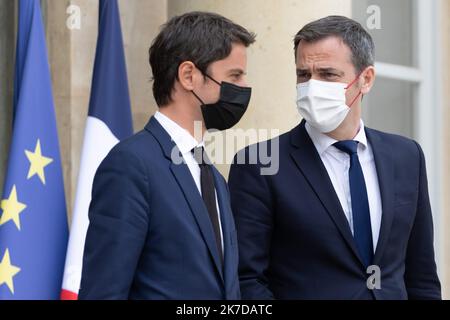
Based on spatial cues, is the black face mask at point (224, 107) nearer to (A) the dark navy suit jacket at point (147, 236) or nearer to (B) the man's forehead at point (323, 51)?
(A) the dark navy suit jacket at point (147, 236)

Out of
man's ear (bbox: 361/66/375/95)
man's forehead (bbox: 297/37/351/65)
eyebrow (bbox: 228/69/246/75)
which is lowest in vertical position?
man's ear (bbox: 361/66/375/95)

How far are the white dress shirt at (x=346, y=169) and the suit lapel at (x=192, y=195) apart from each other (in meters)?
0.66

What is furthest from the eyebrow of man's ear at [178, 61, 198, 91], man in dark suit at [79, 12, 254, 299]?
man's ear at [178, 61, 198, 91]

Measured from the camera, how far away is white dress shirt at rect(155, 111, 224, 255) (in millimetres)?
3072

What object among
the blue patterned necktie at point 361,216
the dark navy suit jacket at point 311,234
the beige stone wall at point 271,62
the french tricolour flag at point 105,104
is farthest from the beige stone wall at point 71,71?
the blue patterned necktie at point 361,216

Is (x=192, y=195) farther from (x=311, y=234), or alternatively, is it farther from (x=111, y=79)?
(x=111, y=79)

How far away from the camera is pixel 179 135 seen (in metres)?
3.09

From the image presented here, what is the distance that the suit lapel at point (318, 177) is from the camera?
338 centimetres

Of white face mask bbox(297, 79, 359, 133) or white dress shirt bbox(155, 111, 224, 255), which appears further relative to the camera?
white face mask bbox(297, 79, 359, 133)

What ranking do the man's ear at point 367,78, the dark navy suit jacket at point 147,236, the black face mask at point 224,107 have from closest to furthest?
the dark navy suit jacket at point 147,236 < the black face mask at point 224,107 < the man's ear at point 367,78

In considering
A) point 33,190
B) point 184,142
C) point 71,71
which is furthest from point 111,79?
point 184,142

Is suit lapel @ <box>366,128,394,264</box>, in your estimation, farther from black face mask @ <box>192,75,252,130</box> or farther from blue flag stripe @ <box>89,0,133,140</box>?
blue flag stripe @ <box>89,0,133,140</box>

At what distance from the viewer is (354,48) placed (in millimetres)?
3617

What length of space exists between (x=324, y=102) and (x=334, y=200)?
0.35 meters
